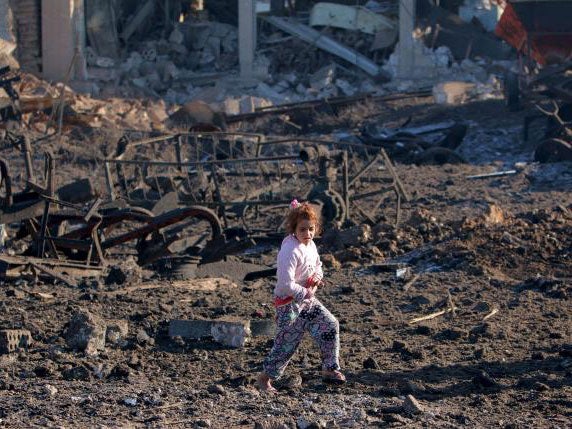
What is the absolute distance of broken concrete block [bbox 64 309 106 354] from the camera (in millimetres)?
7590

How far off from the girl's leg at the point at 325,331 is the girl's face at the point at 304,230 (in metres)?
0.35

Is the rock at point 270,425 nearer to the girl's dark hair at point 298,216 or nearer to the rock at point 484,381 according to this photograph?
the girl's dark hair at point 298,216

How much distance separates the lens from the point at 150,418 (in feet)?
20.1

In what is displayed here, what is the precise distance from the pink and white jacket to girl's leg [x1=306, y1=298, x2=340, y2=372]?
0.13 m

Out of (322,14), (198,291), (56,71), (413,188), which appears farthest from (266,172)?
(322,14)

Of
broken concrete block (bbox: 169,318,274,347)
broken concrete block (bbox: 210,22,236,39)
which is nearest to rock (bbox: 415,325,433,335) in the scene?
broken concrete block (bbox: 169,318,274,347)

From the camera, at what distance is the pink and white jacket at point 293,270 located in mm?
6613

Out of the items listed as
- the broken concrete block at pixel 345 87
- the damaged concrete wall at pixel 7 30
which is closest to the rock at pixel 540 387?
the damaged concrete wall at pixel 7 30

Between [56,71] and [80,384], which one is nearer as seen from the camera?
[80,384]

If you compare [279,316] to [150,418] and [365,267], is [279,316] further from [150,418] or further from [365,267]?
[365,267]

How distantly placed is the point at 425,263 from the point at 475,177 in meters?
6.22

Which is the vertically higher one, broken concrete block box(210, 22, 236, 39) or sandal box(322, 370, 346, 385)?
broken concrete block box(210, 22, 236, 39)

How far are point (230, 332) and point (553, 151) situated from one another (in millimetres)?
11353

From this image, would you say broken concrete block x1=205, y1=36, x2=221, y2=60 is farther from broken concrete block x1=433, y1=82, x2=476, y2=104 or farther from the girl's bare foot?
the girl's bare foot
